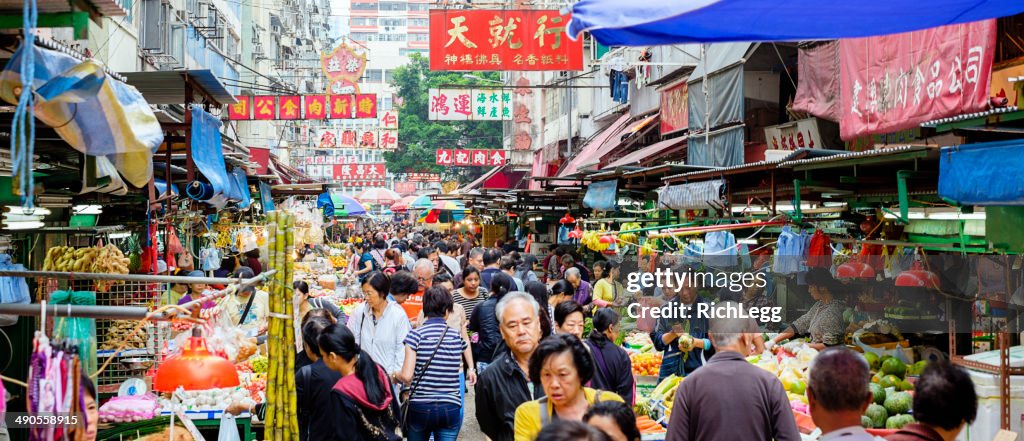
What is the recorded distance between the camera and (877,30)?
12.9 feet

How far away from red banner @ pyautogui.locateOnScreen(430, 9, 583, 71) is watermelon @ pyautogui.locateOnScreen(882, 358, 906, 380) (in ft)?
31.5

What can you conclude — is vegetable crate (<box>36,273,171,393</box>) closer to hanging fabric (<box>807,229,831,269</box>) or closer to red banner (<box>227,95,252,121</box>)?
hanging fabric (<box>807,229,831,269</box>)

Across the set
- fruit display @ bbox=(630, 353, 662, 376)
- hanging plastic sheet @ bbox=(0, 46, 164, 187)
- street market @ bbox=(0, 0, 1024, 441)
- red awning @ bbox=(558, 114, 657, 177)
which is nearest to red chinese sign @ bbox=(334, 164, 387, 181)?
red awning @ bbox=(558, 114, 657, 177)

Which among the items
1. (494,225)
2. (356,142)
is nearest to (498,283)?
(494,225)

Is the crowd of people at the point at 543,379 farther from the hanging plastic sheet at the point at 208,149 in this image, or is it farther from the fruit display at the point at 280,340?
the hanging plastic sheet at the point at 208,149

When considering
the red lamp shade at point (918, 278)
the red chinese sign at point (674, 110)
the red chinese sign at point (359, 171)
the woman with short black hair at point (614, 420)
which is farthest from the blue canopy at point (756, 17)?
the red chinese sign at point (359, 171)

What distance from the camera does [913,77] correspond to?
10445 mm

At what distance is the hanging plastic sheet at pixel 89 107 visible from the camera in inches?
129

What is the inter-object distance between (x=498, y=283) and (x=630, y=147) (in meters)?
14.6

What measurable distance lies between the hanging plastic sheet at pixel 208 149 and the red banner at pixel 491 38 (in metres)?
8.17

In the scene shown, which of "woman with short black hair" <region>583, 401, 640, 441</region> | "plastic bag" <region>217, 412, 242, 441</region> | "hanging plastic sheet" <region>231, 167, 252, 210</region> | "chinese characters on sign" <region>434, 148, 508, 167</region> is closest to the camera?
"woman with short black hair" <region>583, 401, 640, 441</region>

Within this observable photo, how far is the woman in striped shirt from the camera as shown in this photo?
258 inches

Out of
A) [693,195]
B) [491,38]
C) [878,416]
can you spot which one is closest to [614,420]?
[878,416]

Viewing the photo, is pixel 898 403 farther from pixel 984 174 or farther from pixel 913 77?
pixel 913 77
